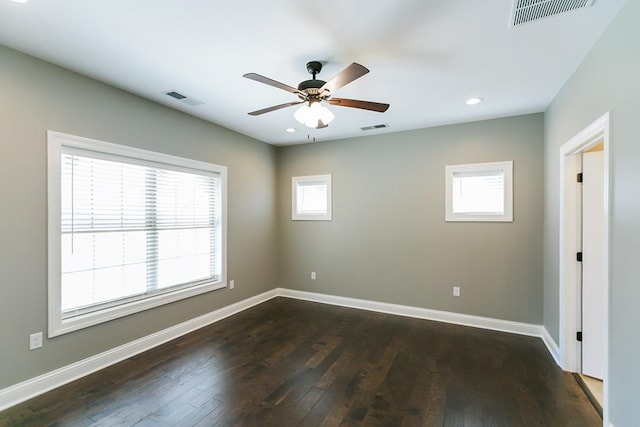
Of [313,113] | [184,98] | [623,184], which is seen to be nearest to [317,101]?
[313,113]

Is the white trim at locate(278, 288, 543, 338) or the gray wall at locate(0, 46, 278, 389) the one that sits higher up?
the gray wall at locate(0, 46, 278, 389)

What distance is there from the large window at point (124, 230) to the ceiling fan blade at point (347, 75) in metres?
2.32

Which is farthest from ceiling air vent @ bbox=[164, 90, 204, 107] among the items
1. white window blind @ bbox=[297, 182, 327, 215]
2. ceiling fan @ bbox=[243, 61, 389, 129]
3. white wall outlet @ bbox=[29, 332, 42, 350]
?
white wall outlet @ bbox=[29, 332, 42, 350]

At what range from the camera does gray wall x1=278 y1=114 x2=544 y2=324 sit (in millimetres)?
3578

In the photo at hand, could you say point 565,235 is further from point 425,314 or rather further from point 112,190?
point 112,190

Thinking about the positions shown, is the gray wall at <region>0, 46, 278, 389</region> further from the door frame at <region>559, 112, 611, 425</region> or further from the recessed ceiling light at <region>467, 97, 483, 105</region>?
the door frame at <region>559, 112, 611, 425</region>

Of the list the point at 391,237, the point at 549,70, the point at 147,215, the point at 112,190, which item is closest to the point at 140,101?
the point at 112,190

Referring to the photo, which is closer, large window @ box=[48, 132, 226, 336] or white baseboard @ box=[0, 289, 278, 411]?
white baseboard @ box=[0, 289, 278, 411]

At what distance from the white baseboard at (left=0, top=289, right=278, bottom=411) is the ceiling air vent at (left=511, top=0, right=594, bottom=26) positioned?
4.38 m

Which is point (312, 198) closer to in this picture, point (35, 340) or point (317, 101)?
point (317, 101)

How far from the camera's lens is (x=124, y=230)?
2.99m

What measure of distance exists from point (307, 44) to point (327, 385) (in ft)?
9.37

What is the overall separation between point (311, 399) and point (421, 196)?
3.04m

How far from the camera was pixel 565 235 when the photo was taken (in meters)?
2.70
